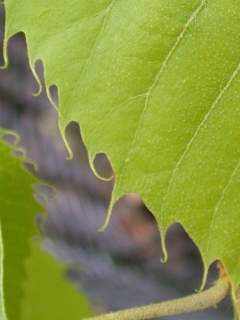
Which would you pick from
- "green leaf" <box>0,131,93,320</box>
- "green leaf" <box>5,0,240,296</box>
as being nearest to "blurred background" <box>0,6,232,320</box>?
"green leaf" <box>0,131,93,320</box>

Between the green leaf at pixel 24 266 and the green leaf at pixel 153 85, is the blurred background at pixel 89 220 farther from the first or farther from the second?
the green leaf at pixel 153 85

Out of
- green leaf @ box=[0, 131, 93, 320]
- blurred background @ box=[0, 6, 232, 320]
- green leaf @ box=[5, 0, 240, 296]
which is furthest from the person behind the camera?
blurred background @ box=[0, 6, 232, 320]

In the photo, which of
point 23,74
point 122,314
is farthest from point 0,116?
point 122,314

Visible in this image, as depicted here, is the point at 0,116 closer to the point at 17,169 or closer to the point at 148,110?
the point at 17,169

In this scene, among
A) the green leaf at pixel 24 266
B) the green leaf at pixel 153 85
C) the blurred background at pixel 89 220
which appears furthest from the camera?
the blurred background at pixel 89 220

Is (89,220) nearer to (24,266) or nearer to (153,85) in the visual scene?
(24,266)

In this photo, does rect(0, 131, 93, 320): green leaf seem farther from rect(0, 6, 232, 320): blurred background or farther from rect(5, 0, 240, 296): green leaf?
rect(0, 6, 232, 320): blurred background

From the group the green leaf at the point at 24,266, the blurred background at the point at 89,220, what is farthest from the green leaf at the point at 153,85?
the blurred background at the point at 89,220
